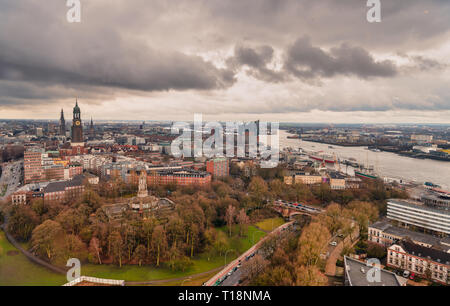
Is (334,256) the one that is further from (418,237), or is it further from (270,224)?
(270,224)

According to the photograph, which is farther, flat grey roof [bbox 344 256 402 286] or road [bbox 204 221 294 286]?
road [bbox 204 221 294 286]

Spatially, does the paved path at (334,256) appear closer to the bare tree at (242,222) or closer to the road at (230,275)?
the road at (230,275)

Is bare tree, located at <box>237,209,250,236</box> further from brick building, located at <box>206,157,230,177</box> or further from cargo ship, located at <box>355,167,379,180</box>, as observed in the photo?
cargo ship, located at <box>355,167,379,180</box>

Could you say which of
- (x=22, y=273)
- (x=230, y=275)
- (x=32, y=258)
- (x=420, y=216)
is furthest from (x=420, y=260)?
(x=32, y=258)

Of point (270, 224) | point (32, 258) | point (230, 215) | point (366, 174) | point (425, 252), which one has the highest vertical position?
point (366, 174)

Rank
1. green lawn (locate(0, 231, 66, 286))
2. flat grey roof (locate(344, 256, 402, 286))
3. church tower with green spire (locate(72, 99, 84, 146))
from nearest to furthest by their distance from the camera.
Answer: flat grey roof (locate(344, 256, 402, 286)) → green lawn (locate(0, 231, 66, 286)) → church tower with green spire (locate(72, 99, 84, 146))

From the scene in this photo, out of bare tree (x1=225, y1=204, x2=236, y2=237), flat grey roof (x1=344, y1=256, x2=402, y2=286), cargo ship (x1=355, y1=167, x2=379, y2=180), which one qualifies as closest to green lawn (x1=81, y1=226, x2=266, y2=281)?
bare tree (x1=225, y1=204, x2=236, y2=237)


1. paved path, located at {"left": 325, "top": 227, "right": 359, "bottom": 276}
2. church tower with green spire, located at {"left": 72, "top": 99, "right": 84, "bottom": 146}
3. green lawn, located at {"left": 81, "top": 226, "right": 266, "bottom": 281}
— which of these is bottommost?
paved path, located at {"left": 325, "top": 227, "right": 359, "bottom": 276}

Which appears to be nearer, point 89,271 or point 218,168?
point 89,271
